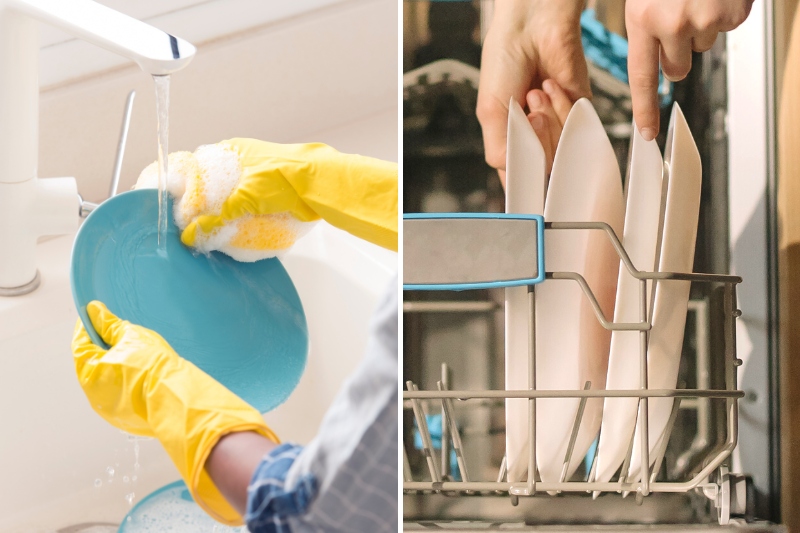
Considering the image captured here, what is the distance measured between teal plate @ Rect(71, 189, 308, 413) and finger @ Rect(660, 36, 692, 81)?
0.37 m

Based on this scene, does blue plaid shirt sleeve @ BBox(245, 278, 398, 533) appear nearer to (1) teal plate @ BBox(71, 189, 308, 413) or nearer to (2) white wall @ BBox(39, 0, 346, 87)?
(1) teal plate @ BBox(71, 189, 308, 413)

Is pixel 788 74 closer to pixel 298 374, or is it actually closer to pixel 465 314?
pixel 465 314

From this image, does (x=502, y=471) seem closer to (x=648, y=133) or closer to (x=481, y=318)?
(x=481, y=318)

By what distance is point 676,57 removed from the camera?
1.52 ft

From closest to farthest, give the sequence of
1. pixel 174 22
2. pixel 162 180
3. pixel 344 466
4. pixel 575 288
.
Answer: pixel 344 466, pixel 575 288, pixel 162 180, pixel 174 22

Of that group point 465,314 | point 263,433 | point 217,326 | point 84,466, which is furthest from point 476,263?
point 84,466

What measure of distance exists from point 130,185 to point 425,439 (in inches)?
16.4

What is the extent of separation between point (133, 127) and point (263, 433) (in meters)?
0.43

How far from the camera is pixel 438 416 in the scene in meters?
0.50

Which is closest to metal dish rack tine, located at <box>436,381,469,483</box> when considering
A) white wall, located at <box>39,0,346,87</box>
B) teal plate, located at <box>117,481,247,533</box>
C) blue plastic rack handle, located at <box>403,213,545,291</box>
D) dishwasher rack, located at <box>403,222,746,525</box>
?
dishwasher rack, located at <box>403,222,746,525</box>

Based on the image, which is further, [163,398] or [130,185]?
[130,185]

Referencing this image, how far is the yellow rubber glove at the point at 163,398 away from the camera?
0.43 meters

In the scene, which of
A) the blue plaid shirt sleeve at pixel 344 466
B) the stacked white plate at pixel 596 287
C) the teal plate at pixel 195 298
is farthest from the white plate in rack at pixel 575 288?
the teal plate at pixel 195 298

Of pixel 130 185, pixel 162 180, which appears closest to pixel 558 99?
pixel 162 180
